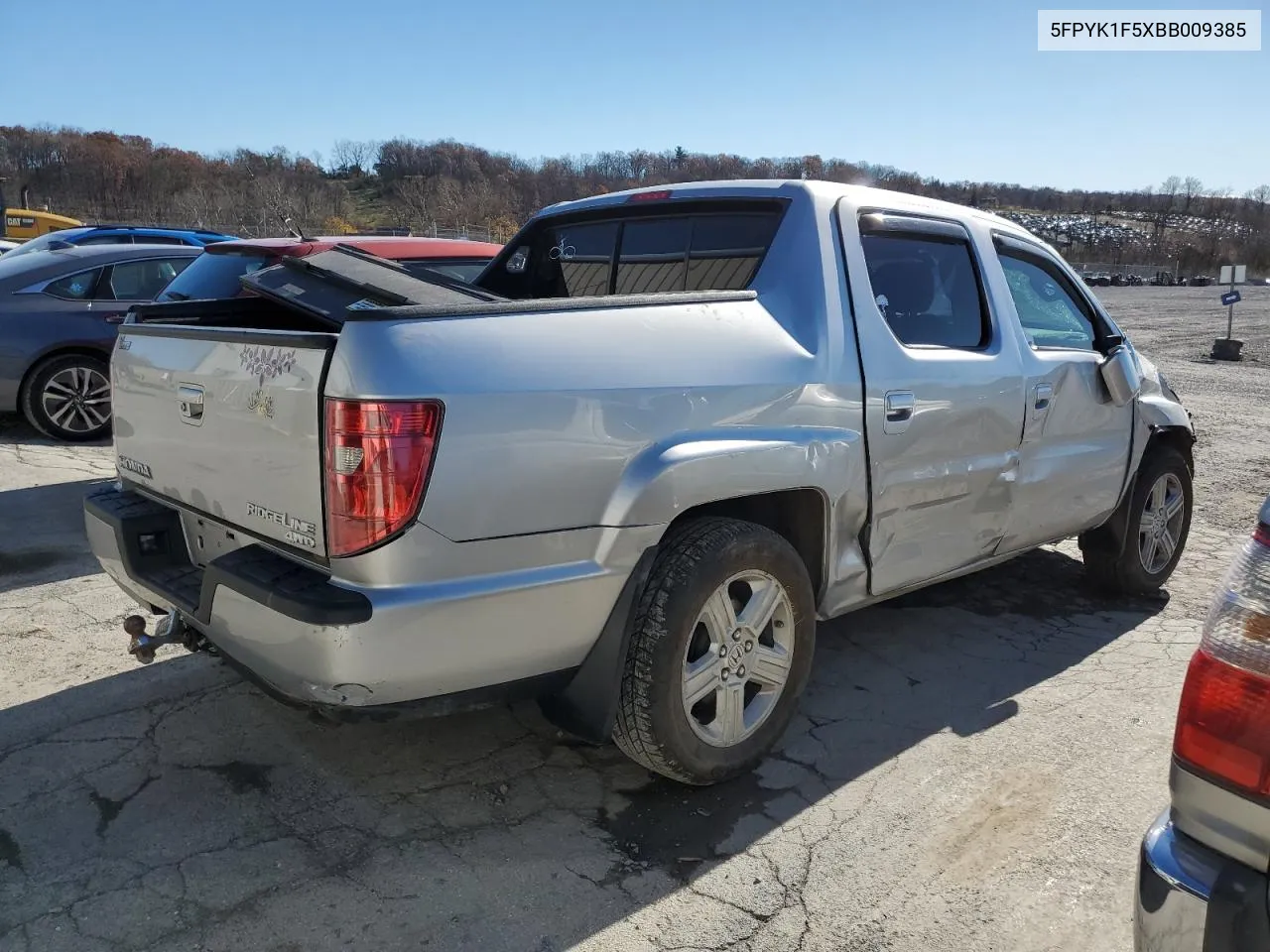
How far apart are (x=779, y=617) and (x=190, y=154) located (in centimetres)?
13114

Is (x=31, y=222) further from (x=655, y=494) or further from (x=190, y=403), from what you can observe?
(x=655, y=494)

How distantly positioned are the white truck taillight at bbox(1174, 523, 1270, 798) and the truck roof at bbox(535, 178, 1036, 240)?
2106mm

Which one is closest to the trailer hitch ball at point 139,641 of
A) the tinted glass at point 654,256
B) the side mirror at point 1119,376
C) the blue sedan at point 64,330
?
the tinted glass at point 654,256

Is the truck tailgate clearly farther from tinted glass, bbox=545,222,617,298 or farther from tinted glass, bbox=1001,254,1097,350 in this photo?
tinted glass, bbox=1001,254,1097,350

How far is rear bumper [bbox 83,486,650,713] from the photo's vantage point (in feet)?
7.58

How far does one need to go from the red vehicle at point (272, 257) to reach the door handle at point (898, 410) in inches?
128

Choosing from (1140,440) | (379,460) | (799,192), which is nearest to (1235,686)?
(379,460)

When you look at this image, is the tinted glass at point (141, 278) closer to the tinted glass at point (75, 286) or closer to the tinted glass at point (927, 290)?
the tinted glass at point (75, 286)

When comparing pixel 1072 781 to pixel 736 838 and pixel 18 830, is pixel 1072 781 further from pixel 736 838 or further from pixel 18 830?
pixel 18 830

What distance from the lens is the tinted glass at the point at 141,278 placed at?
26.4ft

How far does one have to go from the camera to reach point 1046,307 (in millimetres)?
4379

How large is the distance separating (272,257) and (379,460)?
4.63m

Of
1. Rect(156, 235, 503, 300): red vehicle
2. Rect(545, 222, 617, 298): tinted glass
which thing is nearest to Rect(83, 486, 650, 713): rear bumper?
Rect(545, 222, 617, 298): tinted glass

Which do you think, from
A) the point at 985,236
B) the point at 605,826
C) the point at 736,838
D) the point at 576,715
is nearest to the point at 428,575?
the point at 576,715
